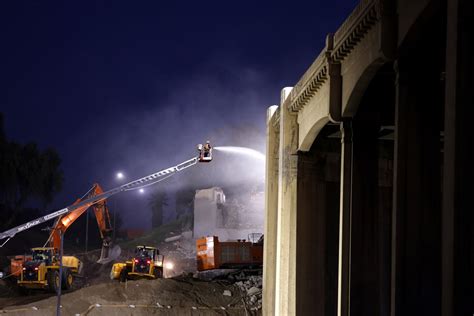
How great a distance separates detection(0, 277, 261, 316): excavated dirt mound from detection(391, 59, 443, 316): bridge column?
62.9ft

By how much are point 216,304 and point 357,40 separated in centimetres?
1955

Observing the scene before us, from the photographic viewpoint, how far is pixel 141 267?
38.4 metres

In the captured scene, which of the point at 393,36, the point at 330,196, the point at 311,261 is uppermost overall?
the point at 393,36

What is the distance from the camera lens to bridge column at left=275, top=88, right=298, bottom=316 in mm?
24422

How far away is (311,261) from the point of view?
24672 mm

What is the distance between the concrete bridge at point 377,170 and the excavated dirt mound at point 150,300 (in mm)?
5483

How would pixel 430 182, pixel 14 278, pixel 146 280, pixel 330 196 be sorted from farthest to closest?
pixel 14 278 → pixel 146 280 → pixel 330 196 → pixel 430 182

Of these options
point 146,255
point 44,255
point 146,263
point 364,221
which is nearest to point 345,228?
point 364,221

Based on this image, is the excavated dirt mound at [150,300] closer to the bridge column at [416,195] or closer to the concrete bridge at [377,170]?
the concrete bridge at [377,170]

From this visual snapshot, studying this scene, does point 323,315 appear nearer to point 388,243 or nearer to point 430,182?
point 388,243

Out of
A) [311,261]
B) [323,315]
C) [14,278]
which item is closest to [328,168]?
[311,261]

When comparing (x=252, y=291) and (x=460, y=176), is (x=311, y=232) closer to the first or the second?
(x=252, y=291)

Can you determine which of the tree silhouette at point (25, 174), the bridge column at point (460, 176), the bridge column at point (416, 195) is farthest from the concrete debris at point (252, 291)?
the tree silhouette at point (25, 174)

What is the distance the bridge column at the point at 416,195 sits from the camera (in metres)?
13.2
